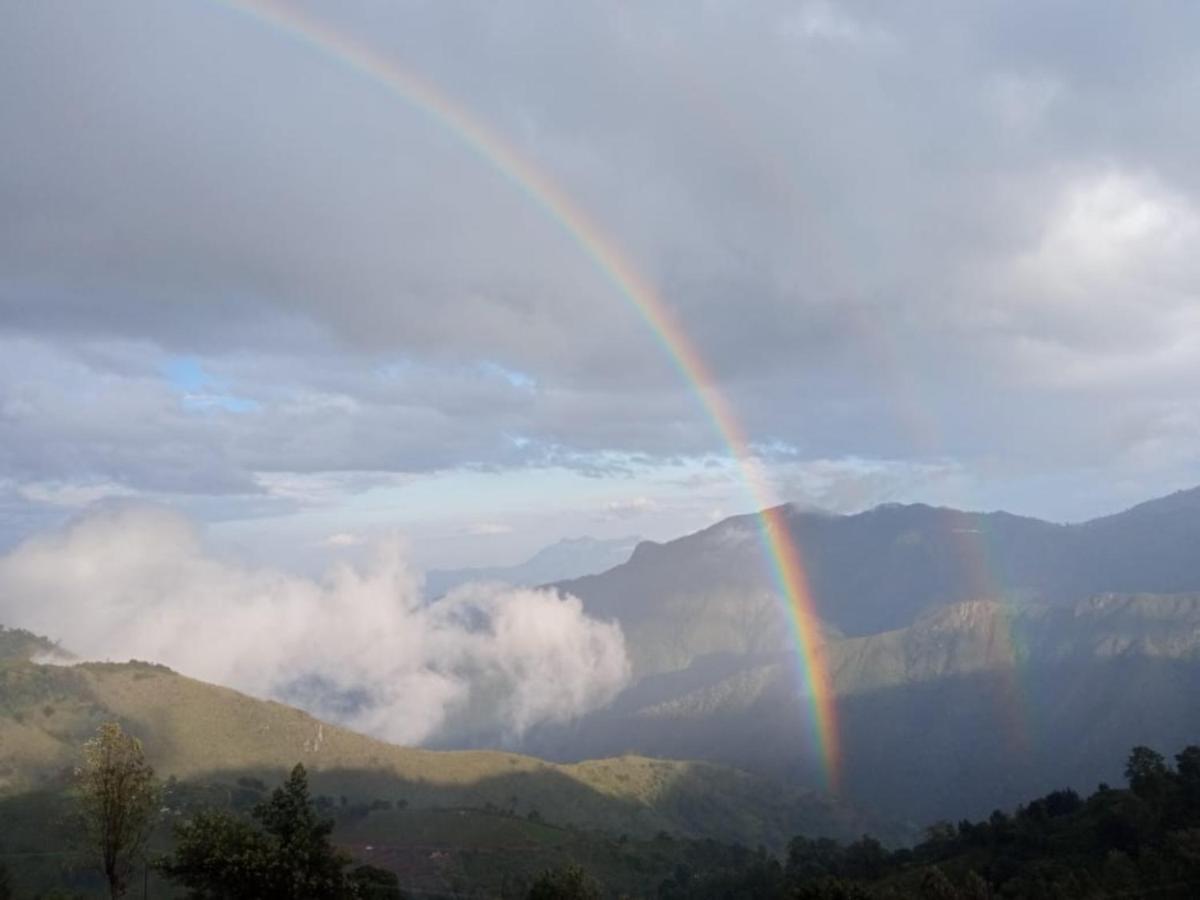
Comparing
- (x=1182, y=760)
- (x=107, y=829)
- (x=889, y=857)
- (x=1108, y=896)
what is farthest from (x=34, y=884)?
(x=1182, y=760)

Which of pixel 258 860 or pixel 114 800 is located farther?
pixel 258 860

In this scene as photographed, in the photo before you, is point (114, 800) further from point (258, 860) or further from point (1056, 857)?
point (1056, 857)

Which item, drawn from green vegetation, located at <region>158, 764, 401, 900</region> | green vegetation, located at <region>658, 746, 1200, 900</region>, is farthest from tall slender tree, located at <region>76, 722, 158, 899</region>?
green vegetation, located at <region>658, 746, 1200, 900</region>

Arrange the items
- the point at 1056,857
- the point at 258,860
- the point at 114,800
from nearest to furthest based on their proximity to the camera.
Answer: the point at 114,800 → the point at 258,860 → the point at 1056,857

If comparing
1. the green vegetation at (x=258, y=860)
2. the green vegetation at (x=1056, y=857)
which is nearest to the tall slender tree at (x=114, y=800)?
the green vegetation at (x=258, y=860)

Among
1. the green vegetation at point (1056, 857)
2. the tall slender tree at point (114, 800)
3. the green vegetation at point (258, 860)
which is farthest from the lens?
the green vegetation at point (1056, 857)

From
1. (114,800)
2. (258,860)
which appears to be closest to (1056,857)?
(258,860)

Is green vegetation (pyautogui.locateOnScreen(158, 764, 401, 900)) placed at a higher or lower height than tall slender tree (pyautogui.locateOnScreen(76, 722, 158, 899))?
lower

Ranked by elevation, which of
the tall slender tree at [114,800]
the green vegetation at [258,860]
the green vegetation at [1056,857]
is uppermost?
the tall slender tree at [114,800]

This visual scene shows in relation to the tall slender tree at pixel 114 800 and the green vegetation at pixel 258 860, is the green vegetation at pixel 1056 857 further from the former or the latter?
the tall slender tree at pixel 114 800

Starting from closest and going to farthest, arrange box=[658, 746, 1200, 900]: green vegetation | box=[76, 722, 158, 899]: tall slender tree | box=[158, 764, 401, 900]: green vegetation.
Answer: box=[76, 722, 158, 899]: tall slender tree, box=[158, 764, 401, 900]: green vegetation, box=[658, 746, 1200, 900]: green vegetation

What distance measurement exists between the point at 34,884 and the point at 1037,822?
646ft

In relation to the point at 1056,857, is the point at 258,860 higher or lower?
higher

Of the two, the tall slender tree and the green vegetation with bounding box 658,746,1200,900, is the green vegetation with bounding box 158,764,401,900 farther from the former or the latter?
the green vegetation with bounding box 658,746,1200,900
